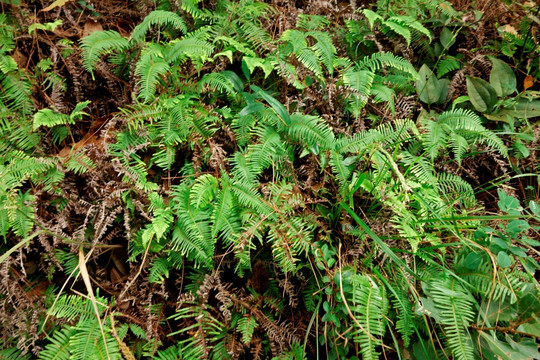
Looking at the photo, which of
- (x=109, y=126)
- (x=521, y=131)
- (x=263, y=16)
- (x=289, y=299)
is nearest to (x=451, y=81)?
(x=521, y=131)

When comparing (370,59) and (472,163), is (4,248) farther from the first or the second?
(472,163)

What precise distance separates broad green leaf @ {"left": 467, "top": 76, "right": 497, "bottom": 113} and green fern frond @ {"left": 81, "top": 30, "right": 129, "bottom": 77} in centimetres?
271

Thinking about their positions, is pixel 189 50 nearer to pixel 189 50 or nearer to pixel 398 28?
pixel 189 50

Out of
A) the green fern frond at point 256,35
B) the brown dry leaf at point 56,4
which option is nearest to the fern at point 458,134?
the green fern frond at point 256,35

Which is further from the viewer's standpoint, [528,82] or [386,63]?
[528,82]

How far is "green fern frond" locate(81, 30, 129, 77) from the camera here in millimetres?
2373

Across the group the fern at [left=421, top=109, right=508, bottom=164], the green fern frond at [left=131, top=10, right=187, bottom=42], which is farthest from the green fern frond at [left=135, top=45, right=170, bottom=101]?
Answer: the fern at [left=421, top=109, right=508, bottom=164]

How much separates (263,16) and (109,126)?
1489 millimetres

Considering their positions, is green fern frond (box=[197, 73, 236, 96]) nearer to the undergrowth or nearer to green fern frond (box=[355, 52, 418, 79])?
the undergrowth

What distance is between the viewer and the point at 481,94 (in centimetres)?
278

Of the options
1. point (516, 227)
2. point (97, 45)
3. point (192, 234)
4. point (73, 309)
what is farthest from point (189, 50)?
point (516, 227)

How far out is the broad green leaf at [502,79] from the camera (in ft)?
9.33

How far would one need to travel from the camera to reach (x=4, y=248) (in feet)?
7.27

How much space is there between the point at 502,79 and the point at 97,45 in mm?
3185
